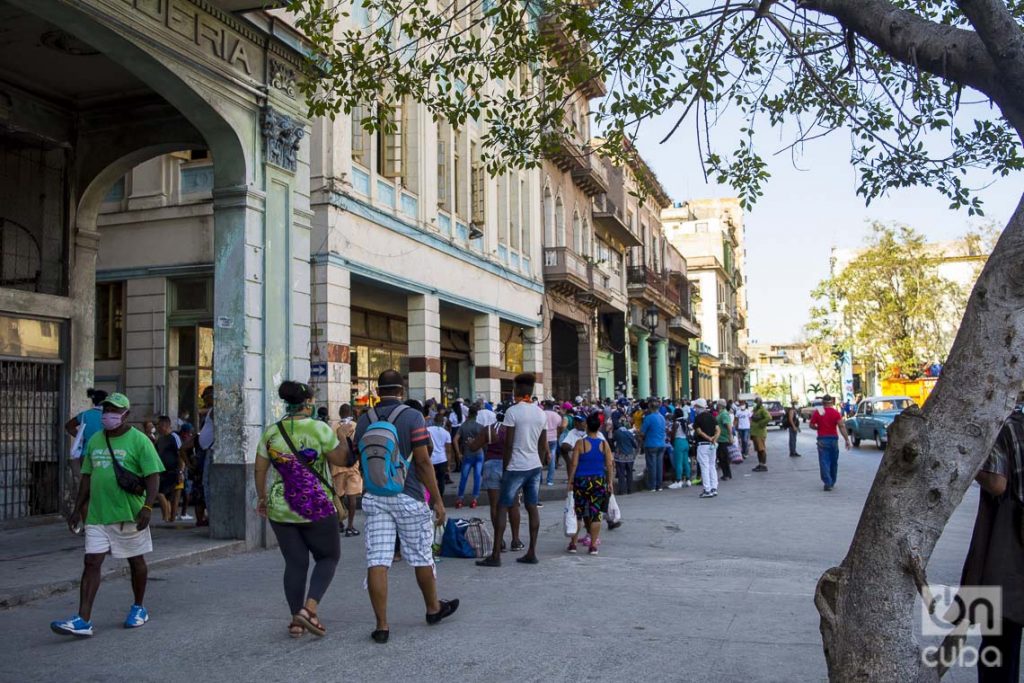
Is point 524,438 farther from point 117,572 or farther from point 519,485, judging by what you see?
point 117,572

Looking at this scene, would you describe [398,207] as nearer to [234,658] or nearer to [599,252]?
[234,658]

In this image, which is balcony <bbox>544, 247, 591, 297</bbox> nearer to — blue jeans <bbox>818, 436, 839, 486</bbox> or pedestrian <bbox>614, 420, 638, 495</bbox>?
pedestrian <bbox>614, 420, 638, 495</bbox>

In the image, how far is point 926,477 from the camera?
3.90 meters

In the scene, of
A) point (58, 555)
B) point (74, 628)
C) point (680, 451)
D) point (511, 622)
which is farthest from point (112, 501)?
point (680, 451)

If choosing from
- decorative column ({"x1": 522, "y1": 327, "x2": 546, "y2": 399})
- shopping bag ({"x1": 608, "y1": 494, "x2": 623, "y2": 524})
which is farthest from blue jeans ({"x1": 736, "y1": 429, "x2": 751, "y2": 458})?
shopping bag ({"x1": 608, "y1": 494, "x2": 623, "y2": 524})

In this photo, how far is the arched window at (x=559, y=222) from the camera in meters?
29.8

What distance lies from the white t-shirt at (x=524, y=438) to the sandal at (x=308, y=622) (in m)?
3.22

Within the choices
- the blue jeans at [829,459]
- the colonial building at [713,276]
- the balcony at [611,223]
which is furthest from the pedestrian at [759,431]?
the colonial building at [713,276]

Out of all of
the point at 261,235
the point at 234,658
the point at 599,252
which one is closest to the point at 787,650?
the point at 234,658

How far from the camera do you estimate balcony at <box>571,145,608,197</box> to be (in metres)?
31.0

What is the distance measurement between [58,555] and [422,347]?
1050cm

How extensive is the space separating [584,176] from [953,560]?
23781 millimetres

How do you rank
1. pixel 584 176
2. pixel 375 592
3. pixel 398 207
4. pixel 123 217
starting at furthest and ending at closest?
pixel 584 176 < pixel 398 207 < pixel 123 217 < pixel 375 592

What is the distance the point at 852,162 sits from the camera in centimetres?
858
